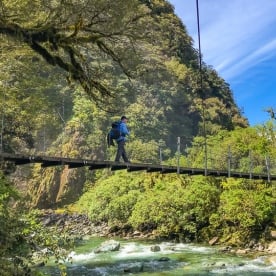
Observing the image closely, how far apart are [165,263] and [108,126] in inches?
1094

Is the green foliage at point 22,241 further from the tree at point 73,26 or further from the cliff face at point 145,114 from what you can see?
the cliff face at point 145,114

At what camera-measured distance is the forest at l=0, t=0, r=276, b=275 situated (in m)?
6.48

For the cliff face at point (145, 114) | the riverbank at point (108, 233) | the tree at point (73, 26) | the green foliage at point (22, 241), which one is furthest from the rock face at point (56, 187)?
the green foliage at point (22, 241)

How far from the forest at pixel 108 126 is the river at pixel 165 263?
2007mm

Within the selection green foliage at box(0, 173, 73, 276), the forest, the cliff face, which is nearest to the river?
the forest

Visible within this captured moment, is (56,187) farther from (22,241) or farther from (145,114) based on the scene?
(22,241)

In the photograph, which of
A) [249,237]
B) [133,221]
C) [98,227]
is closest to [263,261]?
[249,237]

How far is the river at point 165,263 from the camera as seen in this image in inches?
405

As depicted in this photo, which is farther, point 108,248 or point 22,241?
point 108,248

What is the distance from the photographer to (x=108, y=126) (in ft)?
127

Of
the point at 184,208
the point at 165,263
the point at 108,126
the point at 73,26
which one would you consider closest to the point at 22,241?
the point at 73,26

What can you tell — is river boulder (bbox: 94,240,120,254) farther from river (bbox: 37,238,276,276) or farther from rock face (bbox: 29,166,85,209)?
rock face (bbox: 29,166,85,209)

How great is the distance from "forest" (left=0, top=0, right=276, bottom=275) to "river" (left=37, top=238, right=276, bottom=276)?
2007 mm

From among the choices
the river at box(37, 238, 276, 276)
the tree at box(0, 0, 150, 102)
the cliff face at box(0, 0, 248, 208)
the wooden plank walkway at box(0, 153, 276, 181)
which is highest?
the cliff face at box(0, 0, 248, 208)
